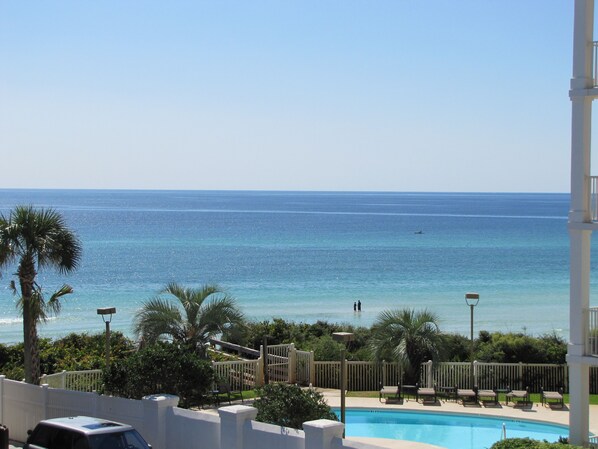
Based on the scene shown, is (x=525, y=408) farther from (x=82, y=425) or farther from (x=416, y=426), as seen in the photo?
(x=82, y=425)

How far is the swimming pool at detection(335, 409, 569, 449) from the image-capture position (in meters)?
20.6

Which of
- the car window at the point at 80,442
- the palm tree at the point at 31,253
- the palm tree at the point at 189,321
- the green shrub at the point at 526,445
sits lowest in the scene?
the green shrub at the point at 526,445

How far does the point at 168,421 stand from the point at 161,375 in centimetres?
168

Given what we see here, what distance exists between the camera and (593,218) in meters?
16.6

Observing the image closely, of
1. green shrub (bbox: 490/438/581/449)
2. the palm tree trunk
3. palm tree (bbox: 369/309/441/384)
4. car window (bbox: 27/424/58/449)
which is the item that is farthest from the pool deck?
car window (bbox: 27/424/58/449)

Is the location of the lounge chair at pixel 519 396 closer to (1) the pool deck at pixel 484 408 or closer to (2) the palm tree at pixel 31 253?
(1) the pool deck at pixel 484 408

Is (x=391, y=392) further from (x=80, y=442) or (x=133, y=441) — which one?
(x=80, y=442)

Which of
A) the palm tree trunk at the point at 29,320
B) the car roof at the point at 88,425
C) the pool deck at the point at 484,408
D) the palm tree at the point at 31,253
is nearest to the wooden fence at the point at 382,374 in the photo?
the pool deck at the point at 484,408

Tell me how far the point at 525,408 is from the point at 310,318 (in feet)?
129

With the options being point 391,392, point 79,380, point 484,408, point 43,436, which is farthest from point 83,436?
point 484,408

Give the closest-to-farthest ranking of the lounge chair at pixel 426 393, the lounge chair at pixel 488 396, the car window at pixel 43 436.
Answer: the car window at pixel 43 436 → the lounge chair at pixel 488 396 → the lounge chair at pixel 426 393

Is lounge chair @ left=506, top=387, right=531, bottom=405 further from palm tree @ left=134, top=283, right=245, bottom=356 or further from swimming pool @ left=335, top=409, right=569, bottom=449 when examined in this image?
palm tree @ left=134, top=283, right=245, bottom=356

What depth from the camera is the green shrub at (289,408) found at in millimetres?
13969

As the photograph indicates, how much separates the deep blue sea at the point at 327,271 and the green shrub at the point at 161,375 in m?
31.5
